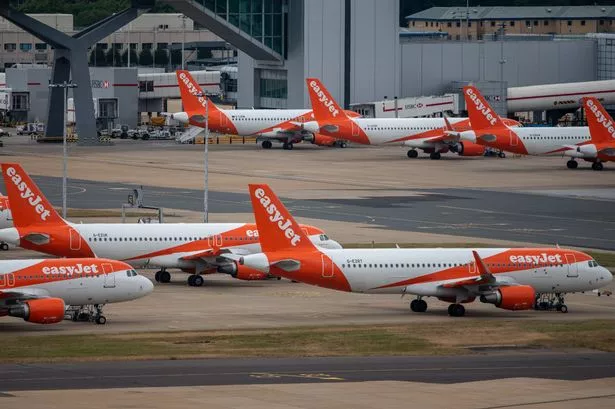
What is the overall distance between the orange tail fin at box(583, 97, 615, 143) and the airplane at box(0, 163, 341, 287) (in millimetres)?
73694

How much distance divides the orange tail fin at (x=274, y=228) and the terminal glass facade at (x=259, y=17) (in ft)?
371

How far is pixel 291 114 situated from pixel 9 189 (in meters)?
93.9

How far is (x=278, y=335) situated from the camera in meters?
72.4

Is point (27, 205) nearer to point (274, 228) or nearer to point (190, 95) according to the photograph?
point (274, 228)

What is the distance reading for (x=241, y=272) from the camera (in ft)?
287

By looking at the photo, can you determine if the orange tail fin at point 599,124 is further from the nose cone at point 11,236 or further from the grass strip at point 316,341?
the grass strip at point 316,341

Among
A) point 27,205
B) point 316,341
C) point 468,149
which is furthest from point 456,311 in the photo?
point 468,149

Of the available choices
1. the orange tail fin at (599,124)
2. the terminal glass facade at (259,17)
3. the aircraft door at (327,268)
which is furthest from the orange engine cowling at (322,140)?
the aircraft door at (327,268)

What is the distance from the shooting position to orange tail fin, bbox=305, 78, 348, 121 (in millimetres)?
172250

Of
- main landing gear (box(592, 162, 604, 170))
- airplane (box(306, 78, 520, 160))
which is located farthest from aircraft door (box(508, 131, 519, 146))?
airplane (box(306, 78, 520, 160))

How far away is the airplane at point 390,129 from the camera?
170 m

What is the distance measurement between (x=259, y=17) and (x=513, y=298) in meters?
120

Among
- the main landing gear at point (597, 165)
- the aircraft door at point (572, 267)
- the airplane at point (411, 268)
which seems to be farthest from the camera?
the main landing gear at point (597, 165)

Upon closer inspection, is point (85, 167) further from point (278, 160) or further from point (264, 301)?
point (264, 301)
